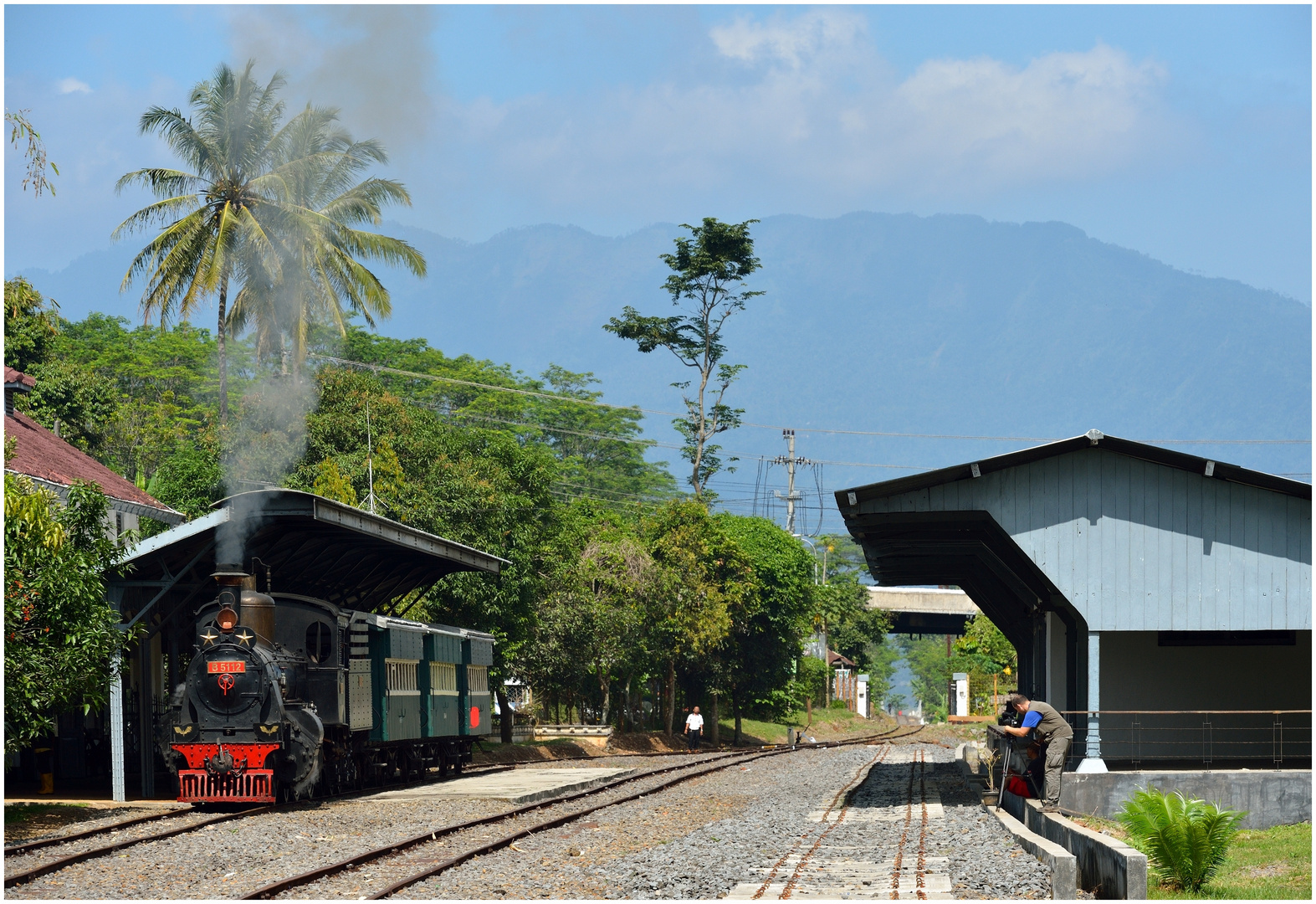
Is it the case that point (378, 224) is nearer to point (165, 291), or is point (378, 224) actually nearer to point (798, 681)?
point (165, 291)

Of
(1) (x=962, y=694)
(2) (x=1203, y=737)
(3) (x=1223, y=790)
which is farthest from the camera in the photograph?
(1) (x=962, y=694)

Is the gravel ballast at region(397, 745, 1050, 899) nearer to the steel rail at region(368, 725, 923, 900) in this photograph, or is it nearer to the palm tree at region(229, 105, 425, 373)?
the steel rail at region(368, 725, 923, 900)

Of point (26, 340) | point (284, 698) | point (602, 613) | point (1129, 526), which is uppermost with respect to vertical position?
point (26, 340)

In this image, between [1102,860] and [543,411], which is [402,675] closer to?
[1102,860]

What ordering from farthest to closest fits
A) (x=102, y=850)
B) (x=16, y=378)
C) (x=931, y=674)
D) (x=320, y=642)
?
(x=931, y=674)
(x=16, y=378)
(x=320, y=642)
(x=102, y=850)

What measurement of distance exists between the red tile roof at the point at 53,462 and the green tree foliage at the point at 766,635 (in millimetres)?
A: 20214

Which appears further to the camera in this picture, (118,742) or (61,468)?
(61,468)

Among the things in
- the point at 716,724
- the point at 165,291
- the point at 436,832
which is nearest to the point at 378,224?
the point at 165,291

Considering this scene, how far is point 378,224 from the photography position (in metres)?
35.4

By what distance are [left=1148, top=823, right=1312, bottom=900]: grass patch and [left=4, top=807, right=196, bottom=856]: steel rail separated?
404 inches

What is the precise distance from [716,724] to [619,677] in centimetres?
631

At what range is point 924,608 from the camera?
73.0 m

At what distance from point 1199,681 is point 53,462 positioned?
71.0 feet

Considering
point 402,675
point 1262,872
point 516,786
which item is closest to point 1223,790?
point 1262,872
